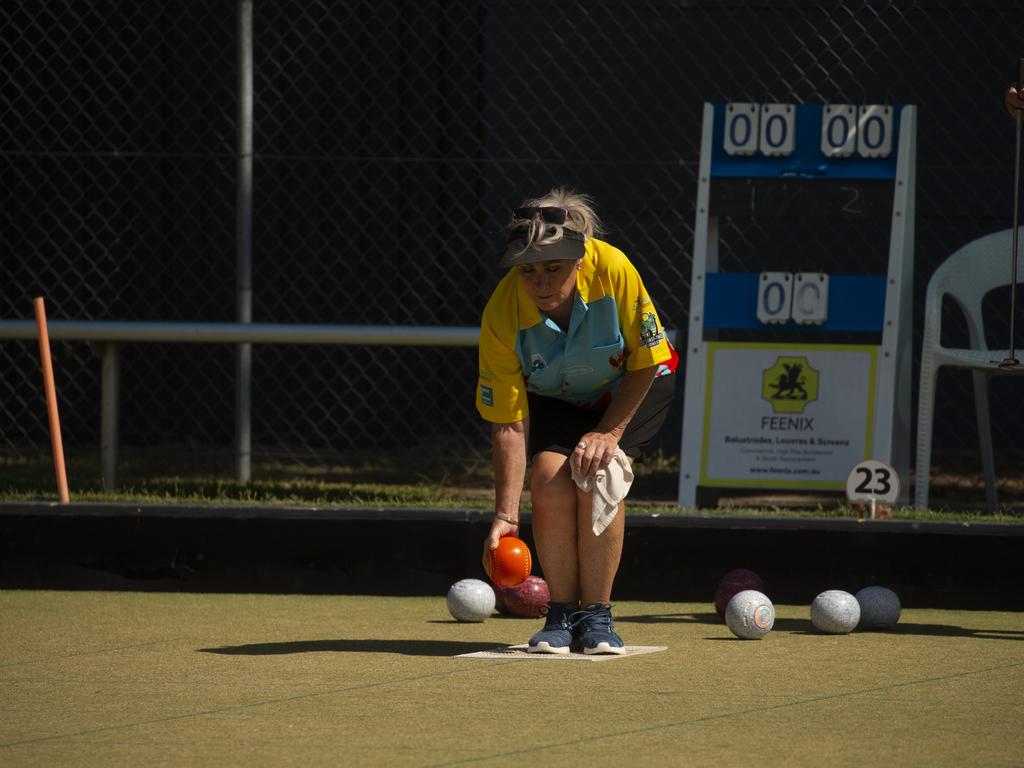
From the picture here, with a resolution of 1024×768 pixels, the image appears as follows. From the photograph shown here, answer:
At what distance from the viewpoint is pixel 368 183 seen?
833 centimetres

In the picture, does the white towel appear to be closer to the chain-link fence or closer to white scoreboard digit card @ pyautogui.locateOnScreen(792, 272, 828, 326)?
white scoreboard digit card @ pyautogui.locateOnScreen(792, 272, 828, 326)

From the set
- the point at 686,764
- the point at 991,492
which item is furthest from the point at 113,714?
the point at 991,492

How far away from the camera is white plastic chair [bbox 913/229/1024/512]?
242 inches

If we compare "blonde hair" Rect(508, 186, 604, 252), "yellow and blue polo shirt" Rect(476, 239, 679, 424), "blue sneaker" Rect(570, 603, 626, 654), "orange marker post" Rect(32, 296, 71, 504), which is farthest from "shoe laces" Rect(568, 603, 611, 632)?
"orange marker post" Rect(32, 296, 71, 504)

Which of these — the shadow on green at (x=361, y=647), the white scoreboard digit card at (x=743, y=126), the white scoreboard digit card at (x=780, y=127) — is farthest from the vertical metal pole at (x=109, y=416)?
the white scoreboard digit card at (x=780, y=127)

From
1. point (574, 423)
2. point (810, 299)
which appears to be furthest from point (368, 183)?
point (574, 423)

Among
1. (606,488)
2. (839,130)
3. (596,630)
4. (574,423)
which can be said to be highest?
(839,130)

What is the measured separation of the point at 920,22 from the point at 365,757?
590cm

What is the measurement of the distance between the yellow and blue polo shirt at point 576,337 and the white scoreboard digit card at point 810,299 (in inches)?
79.4

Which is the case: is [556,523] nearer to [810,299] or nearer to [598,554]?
[598,554]

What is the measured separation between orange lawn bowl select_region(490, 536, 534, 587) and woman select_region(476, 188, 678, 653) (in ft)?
0.07

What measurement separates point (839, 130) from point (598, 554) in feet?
8.80

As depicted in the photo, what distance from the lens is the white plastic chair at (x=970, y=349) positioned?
615 centimetres

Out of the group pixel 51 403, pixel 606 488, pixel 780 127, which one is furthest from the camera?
pixel 780 127
